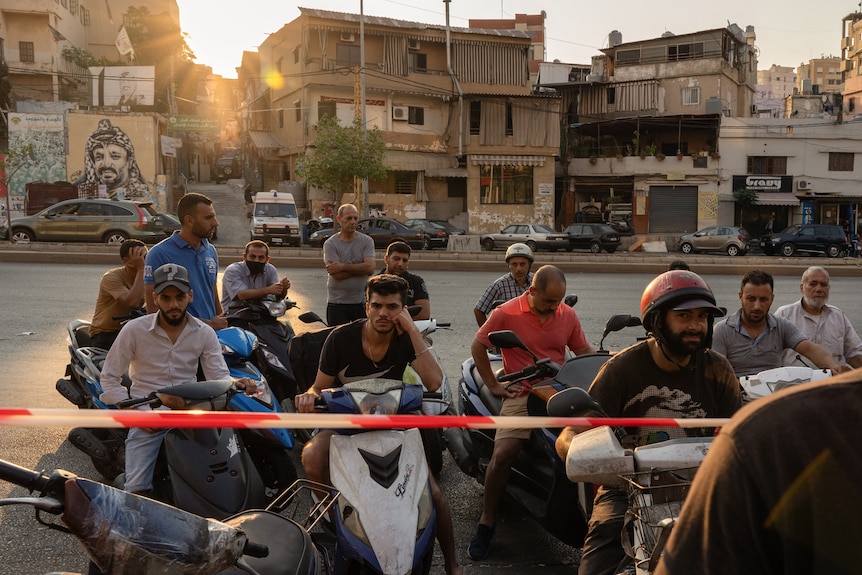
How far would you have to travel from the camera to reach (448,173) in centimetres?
4244

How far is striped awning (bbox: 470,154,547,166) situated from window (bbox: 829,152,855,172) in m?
15.8

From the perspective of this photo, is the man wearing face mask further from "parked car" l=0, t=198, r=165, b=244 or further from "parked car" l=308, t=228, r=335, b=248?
"parked car" l=308, t=228, r=335, b=248

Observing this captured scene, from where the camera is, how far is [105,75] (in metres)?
40.5

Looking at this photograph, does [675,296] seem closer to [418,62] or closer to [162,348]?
[162,348]

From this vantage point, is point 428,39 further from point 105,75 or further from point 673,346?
point 673,346

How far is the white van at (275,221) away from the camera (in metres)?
30.5

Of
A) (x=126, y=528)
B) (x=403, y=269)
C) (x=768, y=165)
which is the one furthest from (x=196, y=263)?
(x=768, y=165)

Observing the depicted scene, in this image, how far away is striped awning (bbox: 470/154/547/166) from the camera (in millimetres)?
42594

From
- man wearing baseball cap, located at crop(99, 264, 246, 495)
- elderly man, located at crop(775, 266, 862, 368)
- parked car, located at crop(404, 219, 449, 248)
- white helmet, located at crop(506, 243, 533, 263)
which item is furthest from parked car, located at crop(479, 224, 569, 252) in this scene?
man wearing baseball cap, located at crop(99, 264, 246, 495)

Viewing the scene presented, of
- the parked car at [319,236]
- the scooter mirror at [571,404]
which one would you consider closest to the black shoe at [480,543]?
the scooter mirror at [571,404]

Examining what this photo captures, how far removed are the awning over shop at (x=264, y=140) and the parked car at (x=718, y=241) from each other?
23318 mm

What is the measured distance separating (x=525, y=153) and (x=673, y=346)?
40.8 meters

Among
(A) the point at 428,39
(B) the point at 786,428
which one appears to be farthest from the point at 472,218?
(B) the point at 786,428

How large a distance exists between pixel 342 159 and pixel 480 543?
3188 cm
